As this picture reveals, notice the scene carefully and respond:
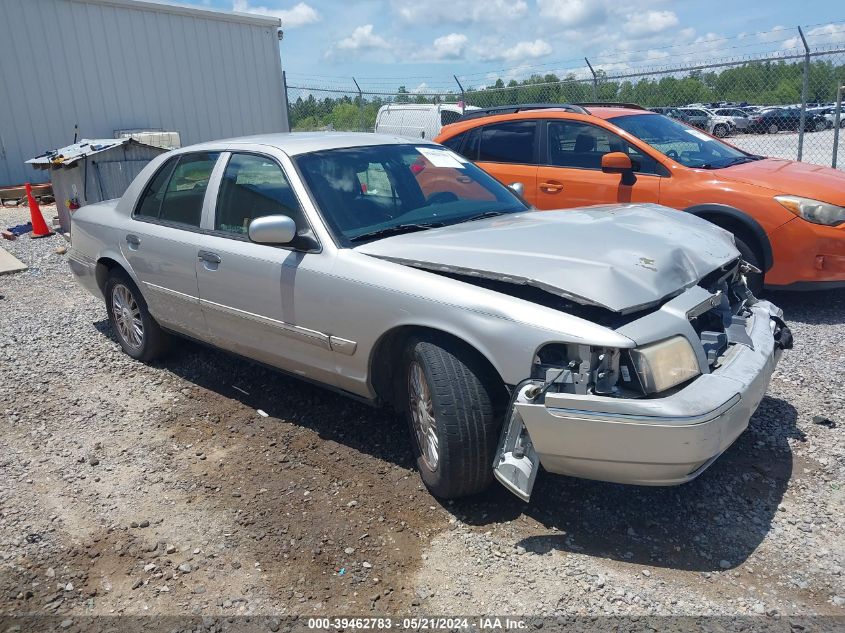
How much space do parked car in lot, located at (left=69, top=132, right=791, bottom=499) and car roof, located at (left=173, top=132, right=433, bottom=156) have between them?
24mm

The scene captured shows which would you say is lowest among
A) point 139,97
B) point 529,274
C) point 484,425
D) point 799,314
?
point 799,314

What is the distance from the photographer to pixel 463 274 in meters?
3.13

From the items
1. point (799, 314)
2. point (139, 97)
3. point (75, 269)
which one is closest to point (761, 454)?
point (799, 314)

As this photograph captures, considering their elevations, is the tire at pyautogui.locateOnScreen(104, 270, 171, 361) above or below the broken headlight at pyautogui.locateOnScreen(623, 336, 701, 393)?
below

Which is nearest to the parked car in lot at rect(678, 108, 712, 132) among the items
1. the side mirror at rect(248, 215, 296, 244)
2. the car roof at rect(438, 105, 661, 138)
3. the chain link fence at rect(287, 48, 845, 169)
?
the chain link fence at rect(287, 48, 845, 169)

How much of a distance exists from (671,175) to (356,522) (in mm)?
4314

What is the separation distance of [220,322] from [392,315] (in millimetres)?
1494

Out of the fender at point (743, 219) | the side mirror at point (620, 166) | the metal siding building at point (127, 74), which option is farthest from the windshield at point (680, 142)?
the metal siding building at point (127, 74)

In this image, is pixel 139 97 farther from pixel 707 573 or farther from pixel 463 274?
pixel 707 573

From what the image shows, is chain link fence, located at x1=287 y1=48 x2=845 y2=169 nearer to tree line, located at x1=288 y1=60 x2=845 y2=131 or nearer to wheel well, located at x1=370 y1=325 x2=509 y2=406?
tree line, located at x1=288 y1=60 x2=845 y2=131

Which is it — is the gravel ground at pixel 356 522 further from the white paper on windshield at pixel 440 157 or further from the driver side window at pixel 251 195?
the white paper on windshield at pixel 440 157

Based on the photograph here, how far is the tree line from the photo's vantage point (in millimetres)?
14953

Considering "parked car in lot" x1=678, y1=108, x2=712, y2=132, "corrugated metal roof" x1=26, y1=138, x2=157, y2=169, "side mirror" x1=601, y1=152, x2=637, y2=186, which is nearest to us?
"side mirror" x1=601, y1=152, x2=637, y2=186

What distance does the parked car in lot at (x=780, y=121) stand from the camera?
18509 millimetres
